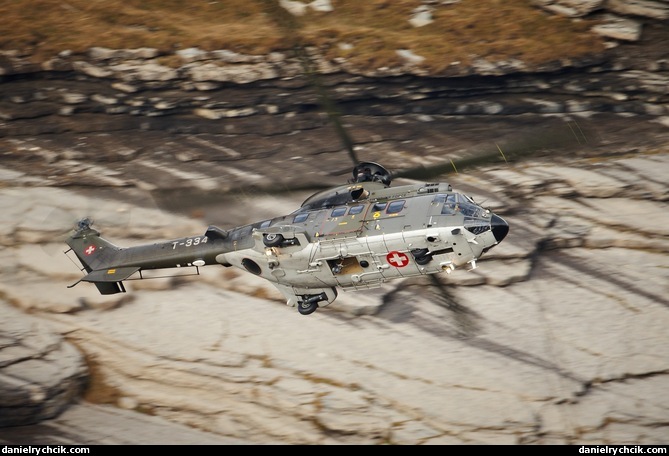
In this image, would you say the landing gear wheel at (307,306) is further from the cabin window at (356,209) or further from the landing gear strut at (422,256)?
the landing gear strut at (422,256)

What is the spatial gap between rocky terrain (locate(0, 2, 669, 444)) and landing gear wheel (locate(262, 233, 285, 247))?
1964mm

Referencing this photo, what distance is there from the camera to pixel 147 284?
3516cm

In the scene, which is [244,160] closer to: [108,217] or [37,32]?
[108,217]

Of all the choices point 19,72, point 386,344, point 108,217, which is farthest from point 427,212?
point 19,72

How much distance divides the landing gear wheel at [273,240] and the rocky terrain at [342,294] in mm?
1964

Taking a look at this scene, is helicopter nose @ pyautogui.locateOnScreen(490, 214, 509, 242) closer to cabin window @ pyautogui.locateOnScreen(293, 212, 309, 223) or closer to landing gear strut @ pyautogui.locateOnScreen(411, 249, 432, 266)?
landing gear strut @ pyautogui.locateOnScreen(411, 249, 432, 266)

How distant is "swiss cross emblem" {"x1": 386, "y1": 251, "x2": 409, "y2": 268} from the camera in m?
24.2

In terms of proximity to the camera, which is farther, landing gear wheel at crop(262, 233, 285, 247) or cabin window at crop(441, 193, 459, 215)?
landing gear wheel at crop(262, 233, 285, 247)

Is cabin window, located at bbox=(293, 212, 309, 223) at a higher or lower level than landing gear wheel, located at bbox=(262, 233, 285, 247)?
higher

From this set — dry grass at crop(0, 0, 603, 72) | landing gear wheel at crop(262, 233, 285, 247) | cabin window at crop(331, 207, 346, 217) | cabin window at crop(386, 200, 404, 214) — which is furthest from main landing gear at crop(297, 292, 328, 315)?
dry grass at crop(0, 0, 603, 72)

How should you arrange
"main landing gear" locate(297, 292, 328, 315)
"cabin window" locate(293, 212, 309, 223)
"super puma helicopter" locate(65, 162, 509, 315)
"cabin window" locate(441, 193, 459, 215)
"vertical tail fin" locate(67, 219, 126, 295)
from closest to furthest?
"super puma helicopter" locate(65, 162, 509, 315) < "cabin window" locate(441, 193, 459, 215) < "cabin window" locate(293, 212, 309, 223) < "main landing gear" locate(297, 292, 328, 315) < "vertical tail fin" locate(67, 219, 126, 295)

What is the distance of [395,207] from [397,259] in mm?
1413

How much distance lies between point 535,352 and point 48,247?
1804 cm

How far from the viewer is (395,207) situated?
24.8 metres
